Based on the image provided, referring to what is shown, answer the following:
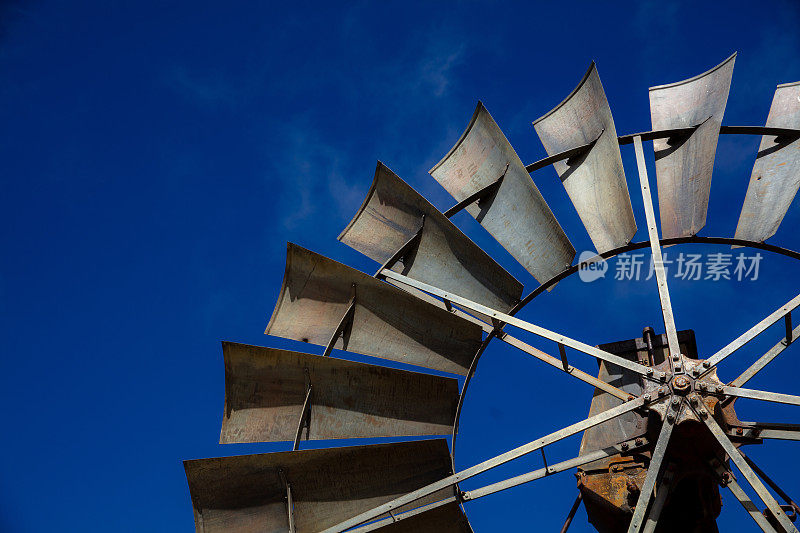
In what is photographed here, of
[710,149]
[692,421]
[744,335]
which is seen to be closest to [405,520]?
[692,421]

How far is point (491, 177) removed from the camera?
30.8ft

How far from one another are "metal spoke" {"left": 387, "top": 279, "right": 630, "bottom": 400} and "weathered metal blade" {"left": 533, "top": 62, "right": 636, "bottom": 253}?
1446mm

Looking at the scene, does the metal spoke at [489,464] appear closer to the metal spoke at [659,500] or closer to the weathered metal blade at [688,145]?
the metal spoke at [659,500]

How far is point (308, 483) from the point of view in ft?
27.8

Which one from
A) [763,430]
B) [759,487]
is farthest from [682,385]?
[763,430]

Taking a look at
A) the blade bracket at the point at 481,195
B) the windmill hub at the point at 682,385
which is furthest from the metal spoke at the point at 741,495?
the blade bracket at the point at 481,195

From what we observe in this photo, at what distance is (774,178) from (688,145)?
1012 mm

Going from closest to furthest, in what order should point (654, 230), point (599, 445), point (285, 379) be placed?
point (654, 230), point (285, 379), point (599, 445)

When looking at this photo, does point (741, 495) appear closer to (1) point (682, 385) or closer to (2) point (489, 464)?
(1) point (682, 385)

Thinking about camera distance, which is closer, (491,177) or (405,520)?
(405,520)

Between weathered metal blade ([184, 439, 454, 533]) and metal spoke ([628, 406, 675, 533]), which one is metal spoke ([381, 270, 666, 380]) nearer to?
metal spoke ([628, 406, 675, 533])

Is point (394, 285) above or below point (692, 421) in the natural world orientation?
above

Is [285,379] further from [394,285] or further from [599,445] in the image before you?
[599,445]

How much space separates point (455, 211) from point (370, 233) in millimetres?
1064
